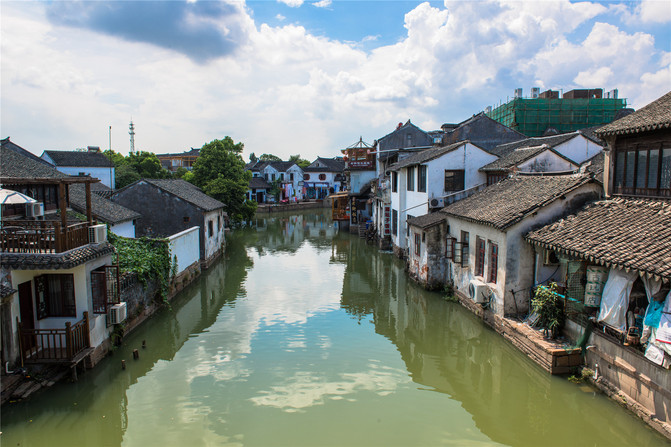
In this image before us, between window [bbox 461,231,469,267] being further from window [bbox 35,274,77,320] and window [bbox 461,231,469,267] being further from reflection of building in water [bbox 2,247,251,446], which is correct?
window [bbox 35,274,77,320]

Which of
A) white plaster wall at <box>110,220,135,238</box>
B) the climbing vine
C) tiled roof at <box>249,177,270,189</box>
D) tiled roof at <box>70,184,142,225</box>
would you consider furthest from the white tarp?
tiled roof at <box>249,177,270,189</box>

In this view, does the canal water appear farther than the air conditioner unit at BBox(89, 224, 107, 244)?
No

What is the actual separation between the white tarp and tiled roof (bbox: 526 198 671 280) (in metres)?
0.33

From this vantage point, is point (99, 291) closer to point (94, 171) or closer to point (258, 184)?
point (94, 171)

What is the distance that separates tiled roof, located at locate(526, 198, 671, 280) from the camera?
812 centimetres

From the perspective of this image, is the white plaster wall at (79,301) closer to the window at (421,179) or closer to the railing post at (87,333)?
the railing post at (87,333)

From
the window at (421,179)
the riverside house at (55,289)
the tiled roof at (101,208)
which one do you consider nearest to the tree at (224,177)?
the tiled roof at (101,208)

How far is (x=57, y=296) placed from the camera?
10.8 m

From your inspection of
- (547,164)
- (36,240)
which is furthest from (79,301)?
(547,164)

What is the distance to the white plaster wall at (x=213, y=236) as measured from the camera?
2344 centimetres

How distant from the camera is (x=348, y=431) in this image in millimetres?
8242

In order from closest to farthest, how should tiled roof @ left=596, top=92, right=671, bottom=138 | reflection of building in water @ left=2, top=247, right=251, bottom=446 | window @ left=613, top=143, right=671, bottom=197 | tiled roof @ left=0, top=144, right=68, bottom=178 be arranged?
reflection of building in water @ left=2, top=247, right=251, bottom=446
tiled roof @ left=596, top=92, right=671, bottom=138
window @ left=613, top=143, right=671, bottom=197
tiled roof @ left=0, top=144, right=68, bottom=178

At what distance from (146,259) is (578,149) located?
64.8ft

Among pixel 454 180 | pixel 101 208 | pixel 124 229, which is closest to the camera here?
pixel 101 208
